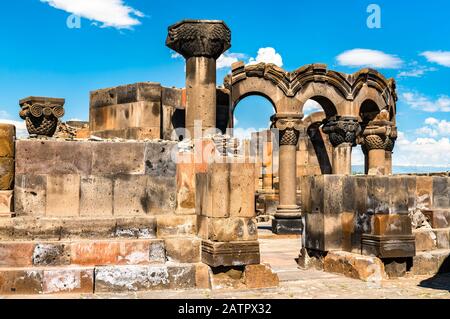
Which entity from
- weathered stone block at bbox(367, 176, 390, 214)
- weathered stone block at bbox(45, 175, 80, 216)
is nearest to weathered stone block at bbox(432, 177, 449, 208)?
weathered stone block at bbox(367, 176, 390, 214)

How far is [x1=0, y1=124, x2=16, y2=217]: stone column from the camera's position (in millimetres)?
5574

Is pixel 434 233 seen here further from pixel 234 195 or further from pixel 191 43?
pixel 191 43

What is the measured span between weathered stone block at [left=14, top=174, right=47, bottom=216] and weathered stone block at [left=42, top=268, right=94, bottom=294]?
78 cm

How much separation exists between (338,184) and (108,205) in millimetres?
3105

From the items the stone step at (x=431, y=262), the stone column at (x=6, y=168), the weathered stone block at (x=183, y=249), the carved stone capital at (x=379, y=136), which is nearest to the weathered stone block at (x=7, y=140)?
the stone column at (x=6, y=168)

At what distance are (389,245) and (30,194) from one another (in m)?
4.45

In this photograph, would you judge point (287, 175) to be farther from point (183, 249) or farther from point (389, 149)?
point (183, 249)

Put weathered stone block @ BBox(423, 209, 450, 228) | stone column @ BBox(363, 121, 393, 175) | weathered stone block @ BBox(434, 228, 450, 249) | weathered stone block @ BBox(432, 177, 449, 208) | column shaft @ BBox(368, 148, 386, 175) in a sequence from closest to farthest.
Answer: weathered stone block @ BBox(434, 228, 450, 249) < weathered stone block @ BBox(423, 209, 450, 228) < weathered stone block @ BBox(432, 177, 449, 208) < column shaft @ BBox(368, 148, 386, 175) < stone column @ BBox(363, 121, 393, 175)

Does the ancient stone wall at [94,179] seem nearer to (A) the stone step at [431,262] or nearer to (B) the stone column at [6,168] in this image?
(B) the stone column at [6,168]

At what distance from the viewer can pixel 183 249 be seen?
580 cm

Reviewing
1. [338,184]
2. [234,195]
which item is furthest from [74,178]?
[338,184]

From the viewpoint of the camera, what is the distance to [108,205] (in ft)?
19.3

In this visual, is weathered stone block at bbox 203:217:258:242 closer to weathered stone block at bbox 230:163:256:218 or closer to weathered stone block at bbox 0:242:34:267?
weathered stone block at bbox 230:163:256:218
